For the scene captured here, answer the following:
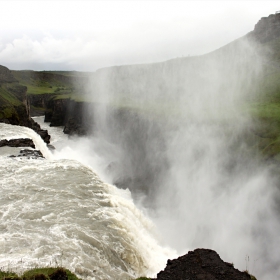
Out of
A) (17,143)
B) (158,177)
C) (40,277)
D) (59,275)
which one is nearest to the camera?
(40,277)

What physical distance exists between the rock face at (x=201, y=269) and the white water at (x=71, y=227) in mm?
2473

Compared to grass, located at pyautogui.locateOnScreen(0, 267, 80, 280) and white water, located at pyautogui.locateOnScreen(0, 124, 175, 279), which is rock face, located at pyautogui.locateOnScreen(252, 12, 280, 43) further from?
grass, located at pyautogui.locateOnScreen(0, 267, 80, 280)

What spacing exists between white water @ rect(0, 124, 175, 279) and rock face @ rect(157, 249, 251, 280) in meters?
2.47

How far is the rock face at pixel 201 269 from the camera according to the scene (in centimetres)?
805

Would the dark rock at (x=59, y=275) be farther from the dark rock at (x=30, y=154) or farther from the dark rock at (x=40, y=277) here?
the dark rock at (x=30, y=154)

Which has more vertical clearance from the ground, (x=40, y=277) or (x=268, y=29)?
(x=268, y=29)

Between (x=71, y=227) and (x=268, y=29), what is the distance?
70.8 m

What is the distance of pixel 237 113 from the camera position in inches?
1243

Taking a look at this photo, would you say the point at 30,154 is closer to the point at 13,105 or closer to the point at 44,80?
the point at 13,105

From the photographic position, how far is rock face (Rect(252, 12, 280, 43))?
62.8m

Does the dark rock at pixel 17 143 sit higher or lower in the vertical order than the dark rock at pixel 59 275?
higher

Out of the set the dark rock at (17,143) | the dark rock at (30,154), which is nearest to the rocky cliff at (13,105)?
the dark rock at (17,143)

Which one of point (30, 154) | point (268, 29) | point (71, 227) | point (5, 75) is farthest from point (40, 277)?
point (268, 29)

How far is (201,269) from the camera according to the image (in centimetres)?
844
